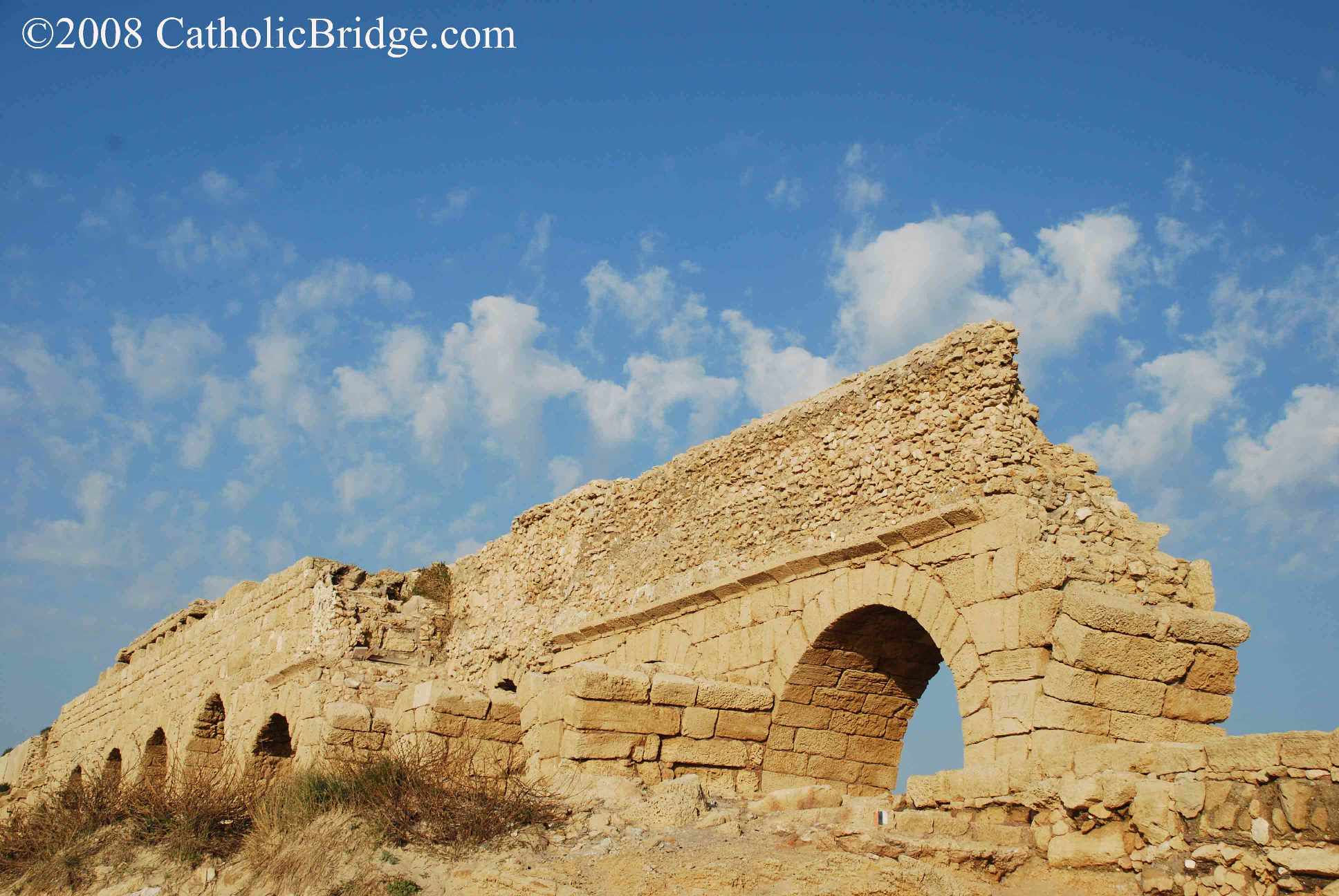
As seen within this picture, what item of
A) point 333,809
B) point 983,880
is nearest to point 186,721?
point 333,809

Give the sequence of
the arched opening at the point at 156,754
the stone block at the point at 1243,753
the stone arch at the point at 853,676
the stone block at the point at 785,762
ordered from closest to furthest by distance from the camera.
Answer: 1. the stone block at the point at 1243,753
2. the stone arch at the point at 853,676
3. the stone block at the point at 785,762
4. the arched opening at the point at 156,754

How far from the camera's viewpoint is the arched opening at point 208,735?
49.1ft

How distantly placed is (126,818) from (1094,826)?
695 cm

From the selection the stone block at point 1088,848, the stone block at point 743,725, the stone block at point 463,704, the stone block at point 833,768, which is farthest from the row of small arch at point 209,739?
the stone block at point 1088,848

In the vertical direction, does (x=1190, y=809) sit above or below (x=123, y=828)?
above

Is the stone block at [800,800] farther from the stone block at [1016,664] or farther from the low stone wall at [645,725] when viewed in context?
the stone block at [1016,664]

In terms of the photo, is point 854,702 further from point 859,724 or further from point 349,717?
point 349,717

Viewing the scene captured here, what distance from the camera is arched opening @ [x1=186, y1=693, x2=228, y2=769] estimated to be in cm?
1498

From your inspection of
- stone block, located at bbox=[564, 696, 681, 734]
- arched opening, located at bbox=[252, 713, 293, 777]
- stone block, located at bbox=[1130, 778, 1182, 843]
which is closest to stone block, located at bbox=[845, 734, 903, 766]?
stone block, located at bbox=[564, 696, 681, 734]

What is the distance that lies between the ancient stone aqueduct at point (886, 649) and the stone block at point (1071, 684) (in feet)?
0.06

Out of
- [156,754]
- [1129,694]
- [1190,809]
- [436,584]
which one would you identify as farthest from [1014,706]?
[156,754]

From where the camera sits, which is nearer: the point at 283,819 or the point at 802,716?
the point at 283,819

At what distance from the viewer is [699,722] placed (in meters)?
8.63

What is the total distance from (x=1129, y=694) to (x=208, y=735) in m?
12.5
